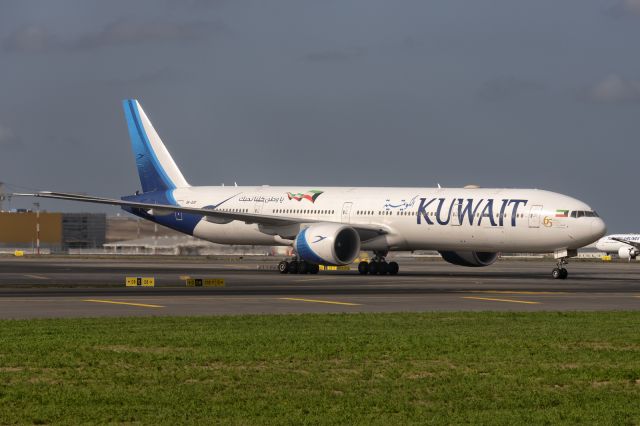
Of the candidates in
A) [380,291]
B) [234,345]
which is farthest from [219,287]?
[234,345]

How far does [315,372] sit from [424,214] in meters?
38.3

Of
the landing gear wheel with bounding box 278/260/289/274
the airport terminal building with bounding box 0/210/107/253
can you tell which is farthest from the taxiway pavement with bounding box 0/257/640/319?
the airport terminal building with bounding box 0/210/107/253

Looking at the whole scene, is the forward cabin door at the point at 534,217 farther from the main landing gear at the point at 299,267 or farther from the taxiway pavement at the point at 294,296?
the main landing gear at the point at 299,267

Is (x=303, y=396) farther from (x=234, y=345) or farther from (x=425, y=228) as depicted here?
(x=425, y=228)

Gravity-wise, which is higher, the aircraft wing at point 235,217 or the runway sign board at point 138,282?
the aircraft wing at point 235,217

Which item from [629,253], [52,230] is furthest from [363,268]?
[52,230]

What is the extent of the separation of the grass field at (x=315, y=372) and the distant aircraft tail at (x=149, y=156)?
4128 centimetres

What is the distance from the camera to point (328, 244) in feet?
172

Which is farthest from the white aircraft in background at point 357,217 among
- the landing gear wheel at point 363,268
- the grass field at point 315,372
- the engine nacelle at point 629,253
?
the engine nacelle at point 629,253

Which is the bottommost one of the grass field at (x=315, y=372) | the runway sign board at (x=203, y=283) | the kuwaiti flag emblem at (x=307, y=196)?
the grass field at (x=315, y=372)

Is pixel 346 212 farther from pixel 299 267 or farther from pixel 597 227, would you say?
pixel 597 227

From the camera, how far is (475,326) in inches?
939

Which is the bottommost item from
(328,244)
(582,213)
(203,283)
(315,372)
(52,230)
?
(315,372)

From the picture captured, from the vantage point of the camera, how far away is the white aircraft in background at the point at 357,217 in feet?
170
